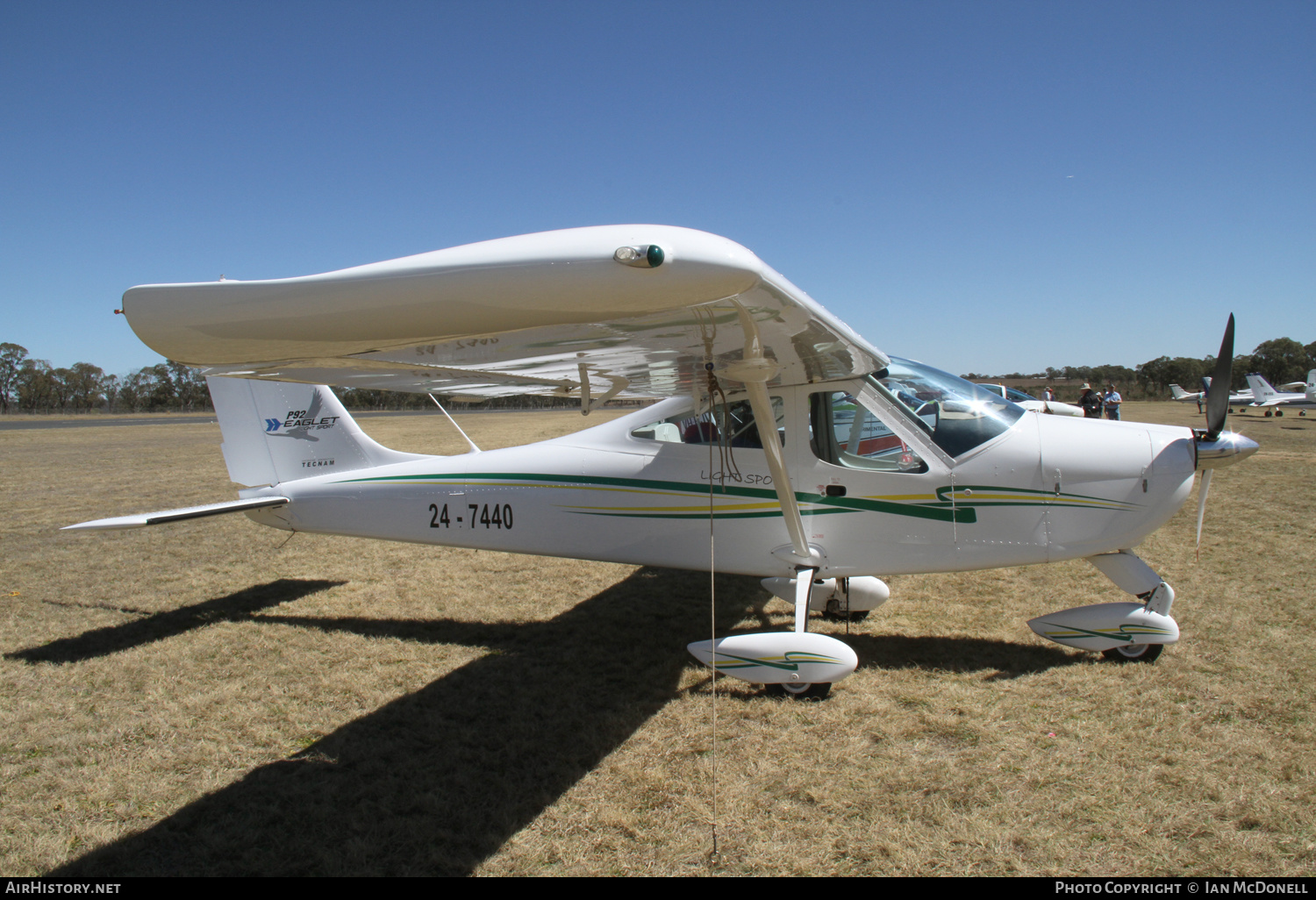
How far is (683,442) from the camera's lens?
16.3ft

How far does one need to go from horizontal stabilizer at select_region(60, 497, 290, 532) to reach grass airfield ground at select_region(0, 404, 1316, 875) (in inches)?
36.7

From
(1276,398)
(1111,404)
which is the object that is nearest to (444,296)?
(1111,404)

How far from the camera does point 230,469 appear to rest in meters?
6.18

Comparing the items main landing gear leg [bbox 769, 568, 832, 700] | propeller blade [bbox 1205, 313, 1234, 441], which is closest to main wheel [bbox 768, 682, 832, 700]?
main landing gear leg [bbox 769, 568, 832, 700]

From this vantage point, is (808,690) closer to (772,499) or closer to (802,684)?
(802,684)

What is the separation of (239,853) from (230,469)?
4.36 meters

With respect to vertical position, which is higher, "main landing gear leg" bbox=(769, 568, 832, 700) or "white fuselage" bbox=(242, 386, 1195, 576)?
"white fuselage" bbox=(242, 386, 1195, 576)

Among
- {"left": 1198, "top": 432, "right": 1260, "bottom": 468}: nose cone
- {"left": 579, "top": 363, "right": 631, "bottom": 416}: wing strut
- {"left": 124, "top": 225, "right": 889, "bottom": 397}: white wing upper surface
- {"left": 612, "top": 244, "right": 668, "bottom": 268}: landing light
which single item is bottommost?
{"left": 1198, "top": 432, "right": 1260, "bottom": 468}: nose cone

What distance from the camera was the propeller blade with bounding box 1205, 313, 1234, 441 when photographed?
3943 mm

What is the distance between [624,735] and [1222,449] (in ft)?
13.0

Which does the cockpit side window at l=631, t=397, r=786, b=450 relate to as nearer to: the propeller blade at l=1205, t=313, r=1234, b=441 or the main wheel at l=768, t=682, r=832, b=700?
the main wheel at l=768, t=682, r=832, b=700

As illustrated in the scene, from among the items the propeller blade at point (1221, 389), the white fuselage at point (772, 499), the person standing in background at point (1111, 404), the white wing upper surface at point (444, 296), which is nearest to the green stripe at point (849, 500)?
the white fuselage at point (772, 499)

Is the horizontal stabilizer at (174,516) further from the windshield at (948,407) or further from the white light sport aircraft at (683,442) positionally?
the windshield at (948,407)
